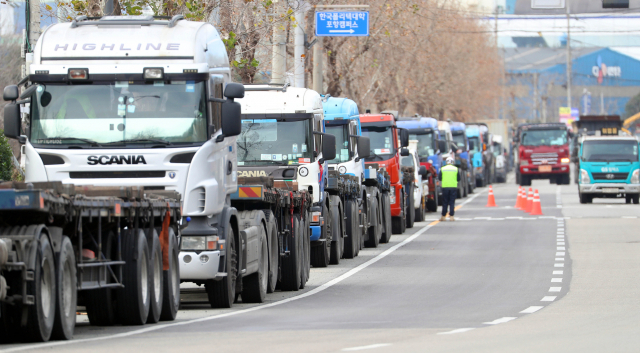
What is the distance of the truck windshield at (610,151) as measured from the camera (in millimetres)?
45562

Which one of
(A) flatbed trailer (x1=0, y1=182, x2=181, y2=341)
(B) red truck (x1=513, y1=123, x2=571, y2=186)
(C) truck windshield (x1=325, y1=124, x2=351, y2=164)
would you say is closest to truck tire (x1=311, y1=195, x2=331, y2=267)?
(C) truck windshield (x1=325, y1=124, x2=351, y2=164)

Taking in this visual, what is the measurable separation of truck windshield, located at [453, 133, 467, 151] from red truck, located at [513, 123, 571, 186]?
6.11 metres

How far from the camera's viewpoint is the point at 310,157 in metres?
19.8

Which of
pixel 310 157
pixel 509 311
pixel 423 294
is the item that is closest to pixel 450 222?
pixel 310 157

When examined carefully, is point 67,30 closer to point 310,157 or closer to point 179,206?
point 179,206

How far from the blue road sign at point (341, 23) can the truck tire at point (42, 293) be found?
935 inches

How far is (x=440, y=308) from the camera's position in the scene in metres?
14.6

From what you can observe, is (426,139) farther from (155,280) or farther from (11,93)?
(155,280)

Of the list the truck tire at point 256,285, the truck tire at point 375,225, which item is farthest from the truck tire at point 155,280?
the truck tire at point 375,225

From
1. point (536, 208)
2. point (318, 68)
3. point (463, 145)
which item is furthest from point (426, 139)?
point (463, 145)

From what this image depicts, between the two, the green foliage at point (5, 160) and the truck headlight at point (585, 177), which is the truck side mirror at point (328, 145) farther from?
the truck headlight at point (585, 177)

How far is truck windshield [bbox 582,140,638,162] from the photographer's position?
45562 mm

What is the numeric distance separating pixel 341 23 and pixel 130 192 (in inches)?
915

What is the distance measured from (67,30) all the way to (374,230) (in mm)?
13732
